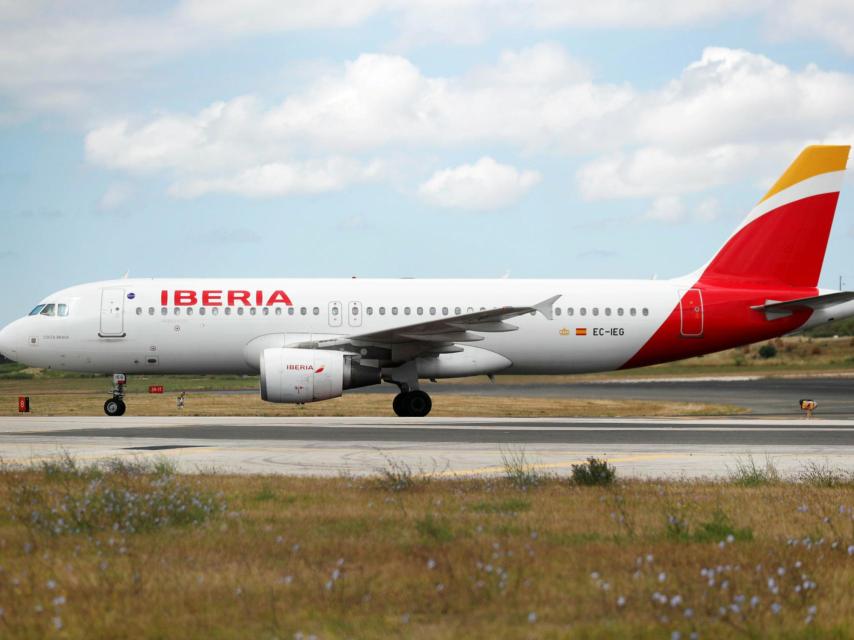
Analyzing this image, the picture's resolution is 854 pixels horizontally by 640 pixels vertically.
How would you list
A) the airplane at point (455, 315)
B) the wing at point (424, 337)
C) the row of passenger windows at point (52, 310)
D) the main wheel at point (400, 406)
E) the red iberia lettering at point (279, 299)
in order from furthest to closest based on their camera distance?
1. the main wheel at point (400, 406)
2. the row of passenger windows at point (52, 310)
3. the red iberia lettering at point (279, 299)
4. the airplane at point (455, 315)
5. the wing at point (424, 337)

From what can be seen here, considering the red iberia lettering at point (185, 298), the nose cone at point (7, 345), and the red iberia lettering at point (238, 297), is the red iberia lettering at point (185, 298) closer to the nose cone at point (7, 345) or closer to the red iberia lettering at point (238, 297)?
the red iberia lettering at point (238, 297)

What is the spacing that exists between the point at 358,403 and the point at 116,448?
20.0 meters

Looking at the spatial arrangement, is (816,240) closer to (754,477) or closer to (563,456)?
(563,456)

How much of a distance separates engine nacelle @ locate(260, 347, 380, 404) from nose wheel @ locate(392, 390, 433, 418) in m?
3.00

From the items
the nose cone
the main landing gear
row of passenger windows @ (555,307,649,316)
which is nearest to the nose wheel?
row of passenger windows @ (555,307,649,316)

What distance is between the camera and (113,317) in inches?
1095

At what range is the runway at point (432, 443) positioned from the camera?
15812mm

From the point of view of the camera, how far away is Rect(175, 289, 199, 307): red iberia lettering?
27.8 meters

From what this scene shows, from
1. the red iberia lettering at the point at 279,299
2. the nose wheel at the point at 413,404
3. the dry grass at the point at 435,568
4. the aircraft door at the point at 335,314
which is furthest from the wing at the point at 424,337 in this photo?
the dry grass at the point at 435,568

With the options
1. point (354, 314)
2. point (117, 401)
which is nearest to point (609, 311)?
point (354, 314)

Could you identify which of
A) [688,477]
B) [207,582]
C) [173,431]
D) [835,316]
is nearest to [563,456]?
[688,477]

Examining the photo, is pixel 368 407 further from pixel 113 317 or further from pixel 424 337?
pixel 113 317

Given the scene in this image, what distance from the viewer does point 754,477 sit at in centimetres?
1324

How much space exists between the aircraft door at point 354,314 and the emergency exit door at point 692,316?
9.10 meters
